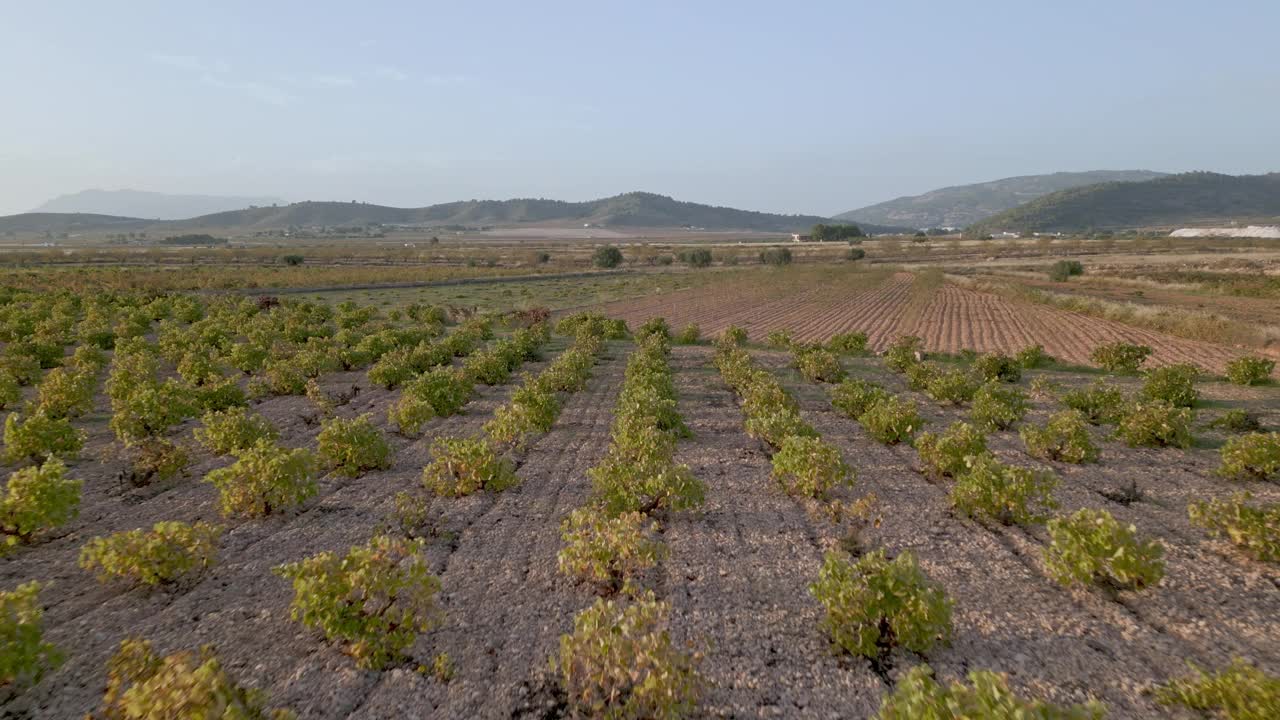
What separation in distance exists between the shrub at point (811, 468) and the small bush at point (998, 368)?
15837 mm

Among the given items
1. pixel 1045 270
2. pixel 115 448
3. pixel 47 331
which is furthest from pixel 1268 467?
pixel 1045 270

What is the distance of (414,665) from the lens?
295 inches

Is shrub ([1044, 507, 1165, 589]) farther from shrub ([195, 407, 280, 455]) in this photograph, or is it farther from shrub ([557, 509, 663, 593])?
shrub ([195, 407, 280, 455])

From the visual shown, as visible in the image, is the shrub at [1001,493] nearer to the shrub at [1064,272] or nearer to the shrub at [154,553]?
the shrub at [154,553]

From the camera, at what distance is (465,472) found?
1234 centimetres

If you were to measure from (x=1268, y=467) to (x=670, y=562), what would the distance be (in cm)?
1388

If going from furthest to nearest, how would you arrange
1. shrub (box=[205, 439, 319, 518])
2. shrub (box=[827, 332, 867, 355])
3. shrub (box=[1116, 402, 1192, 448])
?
shrub (box=[827, 332, 867, 355])
shrub (box=[1116, 402, 1192, 448])
shrub (box=[205, 439, 319, 518])

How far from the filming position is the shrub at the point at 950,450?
1341 centimetres

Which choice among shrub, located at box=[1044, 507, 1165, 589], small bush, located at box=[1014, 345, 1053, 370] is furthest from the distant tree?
shrub, located at box=[1044, 507, 1165, 589]

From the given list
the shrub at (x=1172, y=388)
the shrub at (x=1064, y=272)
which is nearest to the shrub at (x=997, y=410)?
the shrub at (x=1172, y=388)

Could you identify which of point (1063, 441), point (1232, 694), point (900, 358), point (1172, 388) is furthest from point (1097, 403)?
point (1232, 694)

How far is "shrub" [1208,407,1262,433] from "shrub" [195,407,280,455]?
26.2 meters

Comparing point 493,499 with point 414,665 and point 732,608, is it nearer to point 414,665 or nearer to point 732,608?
point 414,665

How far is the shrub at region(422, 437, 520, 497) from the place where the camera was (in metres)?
12.3
